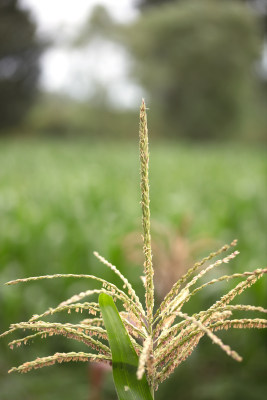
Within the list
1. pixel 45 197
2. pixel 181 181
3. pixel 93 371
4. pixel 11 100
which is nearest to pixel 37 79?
pixel 11 100

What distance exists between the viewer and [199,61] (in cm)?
2456

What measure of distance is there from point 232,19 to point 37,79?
9579 millimetres

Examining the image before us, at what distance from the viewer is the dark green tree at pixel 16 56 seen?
20.1 meters

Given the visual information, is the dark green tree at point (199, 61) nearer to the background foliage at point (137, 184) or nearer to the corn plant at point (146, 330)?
the background foliage at point (137, 184)

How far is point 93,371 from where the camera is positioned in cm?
93

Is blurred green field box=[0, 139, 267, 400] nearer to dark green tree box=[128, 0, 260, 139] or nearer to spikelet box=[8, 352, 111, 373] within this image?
spikelet box=[8, 352, 111, 373]

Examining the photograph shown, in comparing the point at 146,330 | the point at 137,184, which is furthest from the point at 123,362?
the point at 137,184

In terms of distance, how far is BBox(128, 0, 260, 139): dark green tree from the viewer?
80.6 ft

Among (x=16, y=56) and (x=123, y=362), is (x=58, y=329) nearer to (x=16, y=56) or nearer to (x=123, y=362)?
(x=123, y=362)

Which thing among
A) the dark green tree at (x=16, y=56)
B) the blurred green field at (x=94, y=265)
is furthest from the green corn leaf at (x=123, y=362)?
the dark green tree at (x=16, y=56)

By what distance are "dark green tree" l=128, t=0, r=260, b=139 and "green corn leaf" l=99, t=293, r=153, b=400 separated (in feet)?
81.8

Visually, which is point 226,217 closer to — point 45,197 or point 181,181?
point 45,197

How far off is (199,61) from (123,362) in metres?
25.1

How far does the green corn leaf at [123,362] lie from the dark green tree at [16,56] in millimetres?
20677
